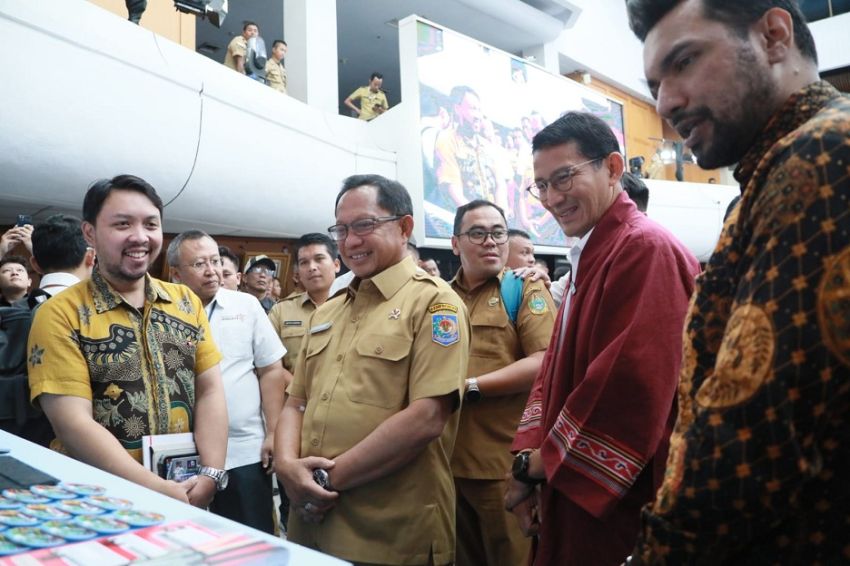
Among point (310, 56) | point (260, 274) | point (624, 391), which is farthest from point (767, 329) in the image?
point (310, 56)

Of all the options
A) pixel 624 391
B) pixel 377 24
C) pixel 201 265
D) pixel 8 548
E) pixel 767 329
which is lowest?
pixel 8 548

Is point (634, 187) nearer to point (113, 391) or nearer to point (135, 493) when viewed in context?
point (113, 391)

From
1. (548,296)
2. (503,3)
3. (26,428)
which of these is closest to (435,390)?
(548,296)

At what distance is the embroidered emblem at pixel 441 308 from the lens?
1.76 meters

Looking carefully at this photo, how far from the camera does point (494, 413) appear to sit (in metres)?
2.23

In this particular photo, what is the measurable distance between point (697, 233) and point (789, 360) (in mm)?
12251

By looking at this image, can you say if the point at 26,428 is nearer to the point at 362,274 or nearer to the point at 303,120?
the point at 362,274

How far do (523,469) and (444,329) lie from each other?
1.37ft

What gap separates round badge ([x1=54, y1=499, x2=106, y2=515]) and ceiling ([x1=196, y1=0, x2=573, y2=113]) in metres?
10.2

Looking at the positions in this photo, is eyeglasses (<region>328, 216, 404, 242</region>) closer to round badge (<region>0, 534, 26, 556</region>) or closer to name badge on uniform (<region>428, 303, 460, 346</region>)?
name badge on uniform (<region>428, 303, 460, 346</region>)

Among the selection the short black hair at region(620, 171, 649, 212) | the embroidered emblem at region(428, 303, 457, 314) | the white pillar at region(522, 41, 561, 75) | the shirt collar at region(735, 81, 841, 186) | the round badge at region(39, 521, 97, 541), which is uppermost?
the white pillar at region(522, 41, 561, 75)

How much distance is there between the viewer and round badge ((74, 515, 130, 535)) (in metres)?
0.80

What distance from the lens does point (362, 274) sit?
1.89 m

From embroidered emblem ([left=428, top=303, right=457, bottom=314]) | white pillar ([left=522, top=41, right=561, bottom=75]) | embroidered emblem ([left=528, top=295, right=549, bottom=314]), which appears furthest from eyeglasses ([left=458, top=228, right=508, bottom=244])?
white pillar ([left=522, top=41, right=561, bottom=75])
